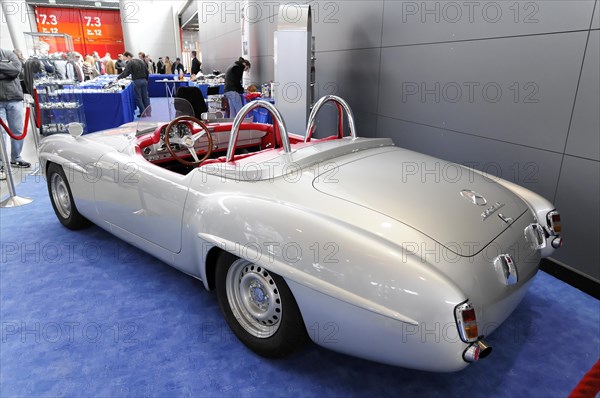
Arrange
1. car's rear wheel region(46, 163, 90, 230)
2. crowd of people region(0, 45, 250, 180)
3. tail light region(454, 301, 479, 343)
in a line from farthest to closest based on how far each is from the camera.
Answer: crowd of people region(0, 45, 250, 180), car's rear wheel region(46, 163, 90, 230), tail light region(454, 301, 479, 343)

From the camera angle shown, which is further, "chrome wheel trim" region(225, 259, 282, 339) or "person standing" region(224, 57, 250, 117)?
"person standing" region(224, 57, 250, 117)

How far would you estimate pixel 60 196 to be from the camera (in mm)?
3670

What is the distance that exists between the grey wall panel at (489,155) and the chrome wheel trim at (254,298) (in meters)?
1.14

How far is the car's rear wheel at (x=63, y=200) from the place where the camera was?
3.46 metres

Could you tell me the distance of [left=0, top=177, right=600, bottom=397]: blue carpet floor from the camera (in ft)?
6.41

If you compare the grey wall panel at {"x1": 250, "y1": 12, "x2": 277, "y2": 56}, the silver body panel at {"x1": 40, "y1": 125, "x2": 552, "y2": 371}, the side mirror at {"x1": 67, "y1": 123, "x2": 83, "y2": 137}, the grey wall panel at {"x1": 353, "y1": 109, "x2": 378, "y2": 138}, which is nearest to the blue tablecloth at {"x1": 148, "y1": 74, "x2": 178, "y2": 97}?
the grey wall panel at {"x1": 250, "y1": 12, "x2": 277, "y2": 56}

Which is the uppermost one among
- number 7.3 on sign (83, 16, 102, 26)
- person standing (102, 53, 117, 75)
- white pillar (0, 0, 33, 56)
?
number 7.3 on sign (83, 16, 102, 26)

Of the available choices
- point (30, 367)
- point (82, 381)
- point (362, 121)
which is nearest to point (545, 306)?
point (82, 381)

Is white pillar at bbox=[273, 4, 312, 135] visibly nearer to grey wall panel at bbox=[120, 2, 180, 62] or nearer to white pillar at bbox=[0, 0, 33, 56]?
white pillar at bbox=[0, 0, 33, 56]

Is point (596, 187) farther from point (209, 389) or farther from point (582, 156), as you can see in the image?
point (209, 389)

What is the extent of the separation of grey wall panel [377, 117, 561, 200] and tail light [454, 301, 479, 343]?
3.27ft

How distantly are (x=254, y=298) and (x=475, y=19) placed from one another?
339 cm

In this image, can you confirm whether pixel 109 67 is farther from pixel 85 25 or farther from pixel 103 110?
pixel 103 110

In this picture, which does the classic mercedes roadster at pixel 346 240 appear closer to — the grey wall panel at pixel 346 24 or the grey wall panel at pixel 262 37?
the grey wall panel at pixel 346 24
